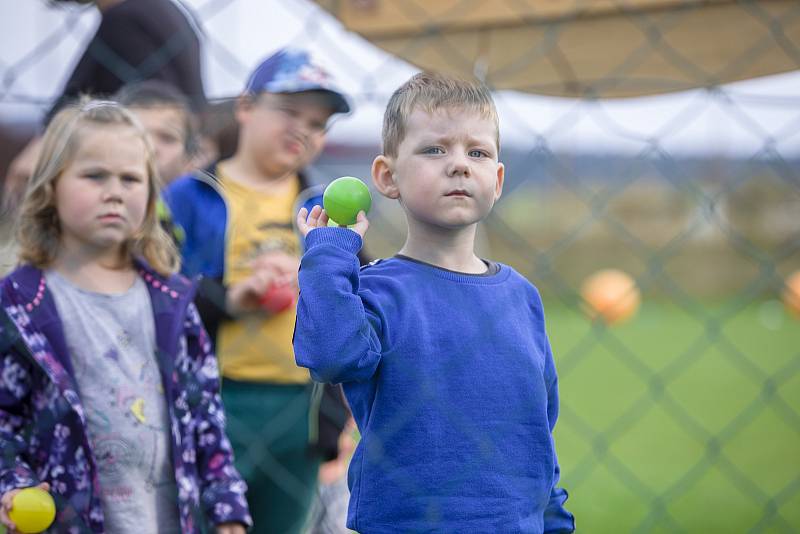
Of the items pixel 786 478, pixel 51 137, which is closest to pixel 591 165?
pixel 786 478

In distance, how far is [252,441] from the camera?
5.96 ft

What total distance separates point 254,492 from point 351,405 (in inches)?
26.6

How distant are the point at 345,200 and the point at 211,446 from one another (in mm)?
538

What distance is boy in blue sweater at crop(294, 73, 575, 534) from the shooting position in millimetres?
1158

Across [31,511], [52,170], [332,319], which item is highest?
[52,170]

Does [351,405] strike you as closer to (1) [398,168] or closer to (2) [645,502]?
(1) [398,168]

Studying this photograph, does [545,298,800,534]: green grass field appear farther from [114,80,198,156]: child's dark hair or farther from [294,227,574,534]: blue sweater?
[114,80,198,156]: child's dark hair

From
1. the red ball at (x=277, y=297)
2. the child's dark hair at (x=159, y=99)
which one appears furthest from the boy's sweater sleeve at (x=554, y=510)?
the child's dark hair at (x=159, y=99)

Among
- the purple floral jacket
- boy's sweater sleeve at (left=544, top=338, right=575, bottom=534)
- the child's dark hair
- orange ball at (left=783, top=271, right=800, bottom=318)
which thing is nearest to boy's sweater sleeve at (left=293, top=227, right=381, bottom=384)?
boy's sweater sleeve at (left=544, top=338, right=575, bottom=534)

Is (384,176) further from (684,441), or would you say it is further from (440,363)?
(684,441)

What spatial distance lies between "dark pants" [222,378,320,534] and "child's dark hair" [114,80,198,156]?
474 millimetres

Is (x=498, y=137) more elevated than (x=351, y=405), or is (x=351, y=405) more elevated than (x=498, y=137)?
(x=498, y=137)

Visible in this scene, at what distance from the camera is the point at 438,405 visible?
3.80ft

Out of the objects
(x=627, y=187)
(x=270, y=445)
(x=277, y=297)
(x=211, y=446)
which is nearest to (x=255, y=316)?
(x=277, y=297)
